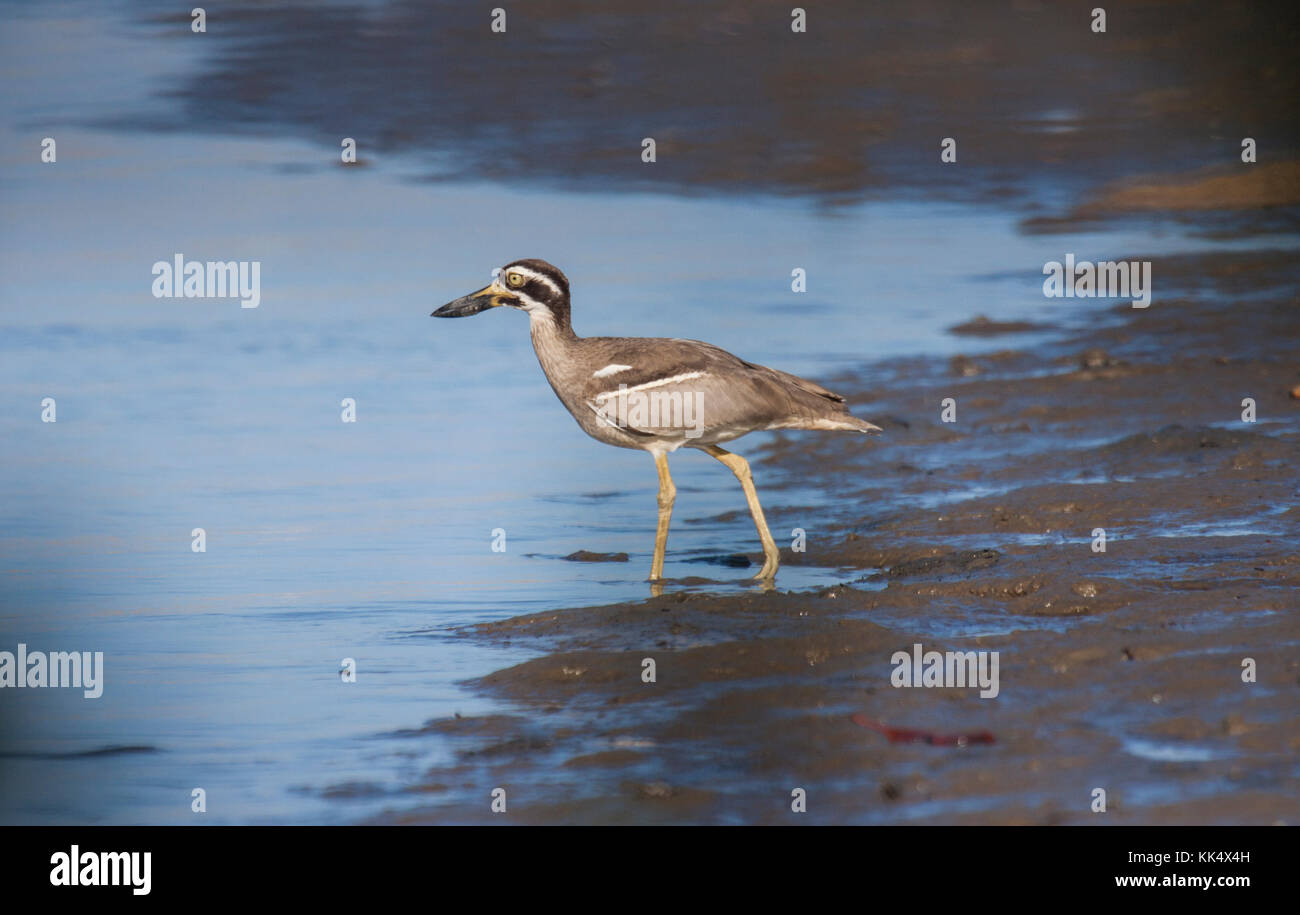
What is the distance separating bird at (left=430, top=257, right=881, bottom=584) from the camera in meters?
8.38

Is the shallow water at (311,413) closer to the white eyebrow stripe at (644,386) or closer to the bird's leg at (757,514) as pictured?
the bird's leg at (757,514)

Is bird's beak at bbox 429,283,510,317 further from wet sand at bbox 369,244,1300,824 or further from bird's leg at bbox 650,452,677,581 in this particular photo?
wet sand at bbox 369,244,1300,824

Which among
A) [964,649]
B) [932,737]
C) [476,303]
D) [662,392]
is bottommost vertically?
[932,737]

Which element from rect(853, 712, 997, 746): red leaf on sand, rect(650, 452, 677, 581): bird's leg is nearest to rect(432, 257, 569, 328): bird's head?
rect(650, 452, 677, 581): bird's leg

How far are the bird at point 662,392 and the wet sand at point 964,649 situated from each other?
586mm

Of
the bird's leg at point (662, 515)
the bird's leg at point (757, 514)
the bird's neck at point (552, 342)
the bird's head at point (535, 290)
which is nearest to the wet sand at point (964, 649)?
the bird's leg at point (662, 515)

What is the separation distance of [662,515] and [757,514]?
0.49m

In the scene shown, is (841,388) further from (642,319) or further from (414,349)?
(414,349)

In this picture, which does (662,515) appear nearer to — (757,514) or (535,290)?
(757,514)

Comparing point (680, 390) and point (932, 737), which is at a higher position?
point (680, 390)

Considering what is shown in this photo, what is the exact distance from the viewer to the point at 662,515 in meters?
8.52

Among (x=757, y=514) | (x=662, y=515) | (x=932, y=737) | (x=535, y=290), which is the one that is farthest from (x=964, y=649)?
(x=535, y=290)

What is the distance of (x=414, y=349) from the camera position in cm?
1301

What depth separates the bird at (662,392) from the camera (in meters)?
8.38
